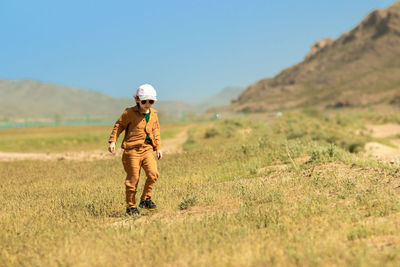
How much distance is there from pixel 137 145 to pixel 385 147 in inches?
821

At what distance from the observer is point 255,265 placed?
4.09m

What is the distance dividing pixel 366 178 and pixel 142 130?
13.8 ft

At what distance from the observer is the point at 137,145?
6.79 m

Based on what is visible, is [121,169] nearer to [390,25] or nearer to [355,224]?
[355,224]

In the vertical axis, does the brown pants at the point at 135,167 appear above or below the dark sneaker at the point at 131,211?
above

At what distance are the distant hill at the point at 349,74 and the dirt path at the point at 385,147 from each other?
62.0m

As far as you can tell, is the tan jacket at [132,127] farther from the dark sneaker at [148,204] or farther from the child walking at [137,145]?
the dark sneaker at [148,204]

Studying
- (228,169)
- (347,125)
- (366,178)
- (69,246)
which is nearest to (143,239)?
(69,246)

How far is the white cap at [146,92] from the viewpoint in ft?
21.4

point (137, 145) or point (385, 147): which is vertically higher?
point (137, 145)

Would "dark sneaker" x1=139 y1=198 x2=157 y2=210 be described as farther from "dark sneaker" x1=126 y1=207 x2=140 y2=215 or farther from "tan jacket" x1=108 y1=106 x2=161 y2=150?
"tan jacket" x1=108 y1=106 x2=161 y2=150

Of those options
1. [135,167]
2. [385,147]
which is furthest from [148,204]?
[385,147]

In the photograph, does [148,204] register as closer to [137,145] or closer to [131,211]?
[131,211]

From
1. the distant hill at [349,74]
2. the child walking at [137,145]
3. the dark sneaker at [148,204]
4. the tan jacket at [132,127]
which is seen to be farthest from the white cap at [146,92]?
the distant hill at [349,74]
